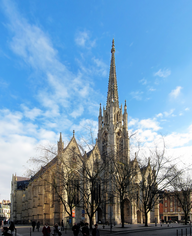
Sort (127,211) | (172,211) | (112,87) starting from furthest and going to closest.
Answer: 1. (172,211)
2. (112,87)
3. (127,211)

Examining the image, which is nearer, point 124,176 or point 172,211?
point 124,176

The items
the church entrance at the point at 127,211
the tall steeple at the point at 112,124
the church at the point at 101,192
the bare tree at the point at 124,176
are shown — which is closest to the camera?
the bare tree at the point at 124,176

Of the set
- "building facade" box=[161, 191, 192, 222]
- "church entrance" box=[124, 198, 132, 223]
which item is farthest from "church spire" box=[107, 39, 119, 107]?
"building facade" box=[161, 191, 192, 222]

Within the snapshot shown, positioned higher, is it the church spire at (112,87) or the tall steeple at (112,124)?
the church spire at (112,87)

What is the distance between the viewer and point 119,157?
30.8m

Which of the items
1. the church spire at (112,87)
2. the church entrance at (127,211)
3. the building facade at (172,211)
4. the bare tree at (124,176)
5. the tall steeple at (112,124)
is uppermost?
the church spire at (112,87)

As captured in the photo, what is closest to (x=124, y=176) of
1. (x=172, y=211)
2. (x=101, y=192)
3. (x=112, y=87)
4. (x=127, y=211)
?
(x=101, y=192)

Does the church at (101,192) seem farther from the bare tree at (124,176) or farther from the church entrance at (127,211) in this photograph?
the bare tree at (124,176)

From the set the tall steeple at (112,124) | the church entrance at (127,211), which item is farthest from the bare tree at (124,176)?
the tall steeple at (112,124)

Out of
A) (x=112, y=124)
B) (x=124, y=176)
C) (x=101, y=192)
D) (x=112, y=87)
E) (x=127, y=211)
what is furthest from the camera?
(x=112, y=87)

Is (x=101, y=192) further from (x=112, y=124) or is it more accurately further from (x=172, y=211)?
(x=172, y=211)

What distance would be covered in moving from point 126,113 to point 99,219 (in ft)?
81.4

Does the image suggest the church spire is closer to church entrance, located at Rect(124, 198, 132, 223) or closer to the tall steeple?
the tall steeple

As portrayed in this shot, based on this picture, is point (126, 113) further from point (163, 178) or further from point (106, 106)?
point (163, 178)
